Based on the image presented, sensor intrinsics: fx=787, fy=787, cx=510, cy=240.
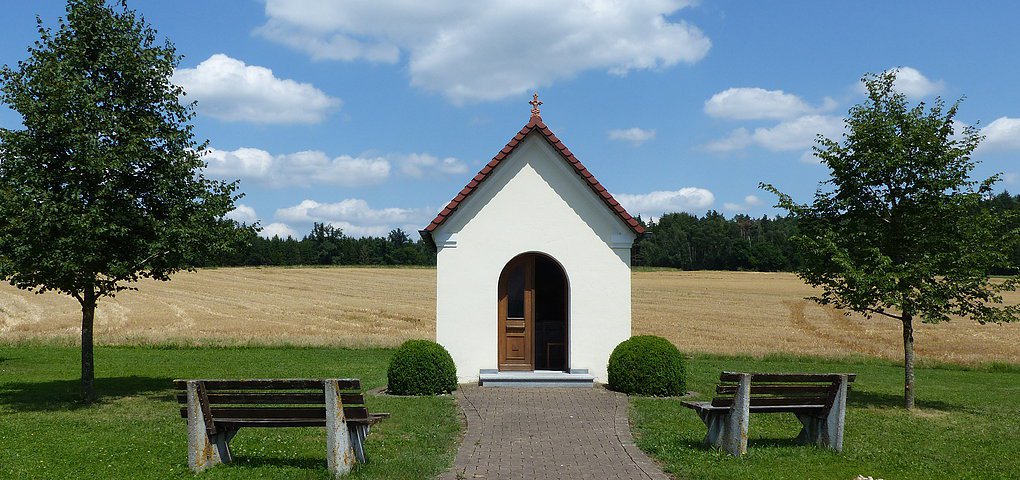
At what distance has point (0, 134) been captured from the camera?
13438 mm

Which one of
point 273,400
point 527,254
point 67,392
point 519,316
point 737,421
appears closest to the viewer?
point 273,400

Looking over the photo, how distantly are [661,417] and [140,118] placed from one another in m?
10.3

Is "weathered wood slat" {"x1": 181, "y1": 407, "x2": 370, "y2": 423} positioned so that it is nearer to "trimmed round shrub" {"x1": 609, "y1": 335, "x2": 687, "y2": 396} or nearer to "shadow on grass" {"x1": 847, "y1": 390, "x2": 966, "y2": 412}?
"trimmed round shrub" {"x1": 609, "y1": 335, "x2": 687, "y2": 396}

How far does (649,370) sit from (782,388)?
18.5 ft

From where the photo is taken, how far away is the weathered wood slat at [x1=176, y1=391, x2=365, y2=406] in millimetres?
7796

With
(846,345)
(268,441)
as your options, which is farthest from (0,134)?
(846,345)

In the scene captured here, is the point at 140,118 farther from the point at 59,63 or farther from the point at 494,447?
the point at 494,447

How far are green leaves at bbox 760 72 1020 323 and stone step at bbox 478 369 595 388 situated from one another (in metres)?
4.79

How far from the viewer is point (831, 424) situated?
30.5 ft

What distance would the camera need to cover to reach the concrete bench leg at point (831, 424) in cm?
919

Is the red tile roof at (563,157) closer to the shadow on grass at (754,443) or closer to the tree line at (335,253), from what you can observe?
the shadow on grass at (754,443)

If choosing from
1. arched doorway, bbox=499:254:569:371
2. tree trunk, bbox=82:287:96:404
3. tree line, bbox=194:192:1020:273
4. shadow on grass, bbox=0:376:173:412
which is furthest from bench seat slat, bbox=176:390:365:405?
tree line, bbox=194:192:1020:273

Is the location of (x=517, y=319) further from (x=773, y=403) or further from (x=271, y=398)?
(x=271, y=398)

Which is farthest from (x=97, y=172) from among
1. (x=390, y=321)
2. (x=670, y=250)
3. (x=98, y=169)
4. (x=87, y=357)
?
(x=670, y=250)
